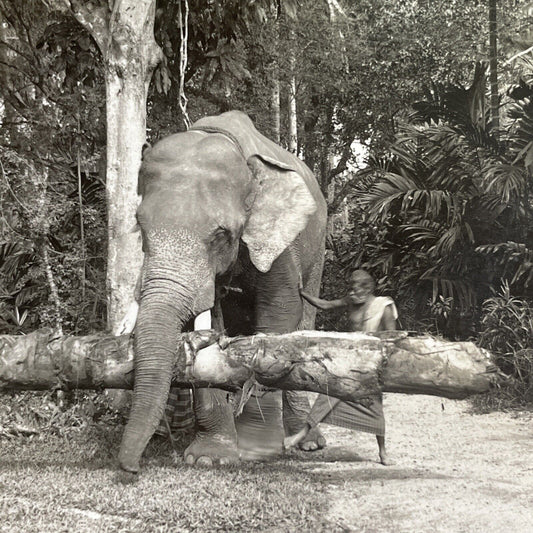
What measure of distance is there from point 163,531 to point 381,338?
6.18 feet

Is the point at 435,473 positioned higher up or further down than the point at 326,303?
further down

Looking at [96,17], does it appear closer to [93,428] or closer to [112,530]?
[93,428]

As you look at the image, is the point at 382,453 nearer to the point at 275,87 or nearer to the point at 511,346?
the point at 511,346

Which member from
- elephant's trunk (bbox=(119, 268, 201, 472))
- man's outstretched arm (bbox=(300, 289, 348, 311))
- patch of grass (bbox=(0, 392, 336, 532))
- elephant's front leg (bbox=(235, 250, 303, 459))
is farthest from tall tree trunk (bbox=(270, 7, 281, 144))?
elephant's trunk (bbox=(119, 268, 201, 472))

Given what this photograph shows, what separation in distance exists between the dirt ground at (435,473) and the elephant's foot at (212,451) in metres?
0.67

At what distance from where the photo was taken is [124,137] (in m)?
8.37

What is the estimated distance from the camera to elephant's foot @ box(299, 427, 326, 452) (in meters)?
7.49

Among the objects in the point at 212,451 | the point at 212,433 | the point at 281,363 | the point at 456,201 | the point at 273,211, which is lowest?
the point at 212,451

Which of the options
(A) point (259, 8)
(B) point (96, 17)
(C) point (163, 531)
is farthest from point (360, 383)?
(A) point (259, 8)

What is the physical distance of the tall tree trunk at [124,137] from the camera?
8.31m

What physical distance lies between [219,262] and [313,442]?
2.29 metres

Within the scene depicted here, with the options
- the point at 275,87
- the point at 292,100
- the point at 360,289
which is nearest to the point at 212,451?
the point at 360,289

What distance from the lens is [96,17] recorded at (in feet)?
28.7

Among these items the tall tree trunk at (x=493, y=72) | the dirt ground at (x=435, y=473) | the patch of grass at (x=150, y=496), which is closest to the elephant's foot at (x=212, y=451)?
the patch of grass at (x=150, y=496)
